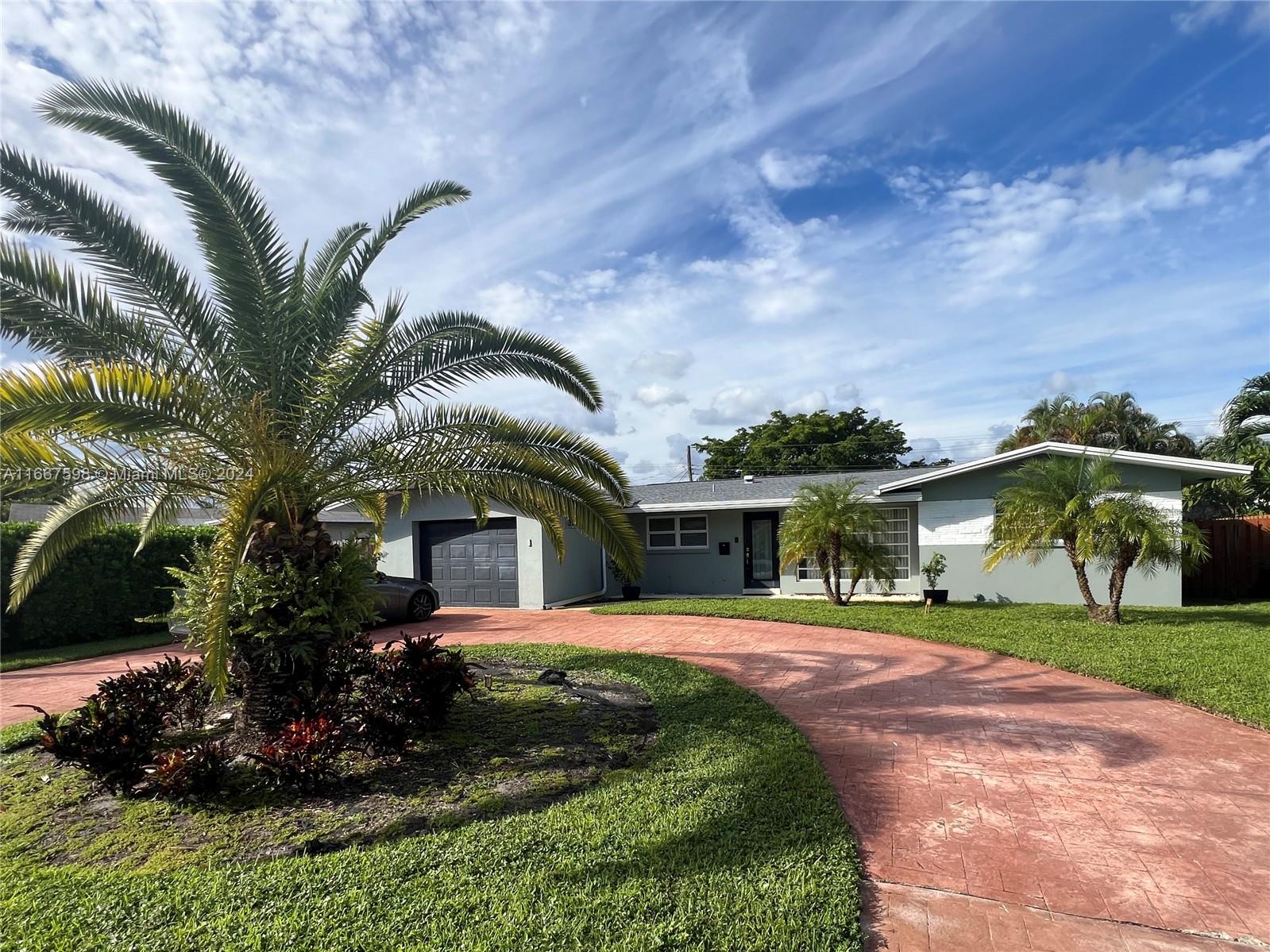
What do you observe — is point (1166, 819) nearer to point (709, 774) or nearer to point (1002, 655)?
point (709, 774)

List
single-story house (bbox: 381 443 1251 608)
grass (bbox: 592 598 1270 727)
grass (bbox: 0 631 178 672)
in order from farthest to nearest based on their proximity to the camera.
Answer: single-story house (bbox: 381 443 1251 608), grass (bbox: 0 631 178 672), grass (bbox: 592 598 1270 727)

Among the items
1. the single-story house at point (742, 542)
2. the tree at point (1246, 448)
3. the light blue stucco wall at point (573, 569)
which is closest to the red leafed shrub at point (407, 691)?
the light blue stucco wall at point (573, 569)

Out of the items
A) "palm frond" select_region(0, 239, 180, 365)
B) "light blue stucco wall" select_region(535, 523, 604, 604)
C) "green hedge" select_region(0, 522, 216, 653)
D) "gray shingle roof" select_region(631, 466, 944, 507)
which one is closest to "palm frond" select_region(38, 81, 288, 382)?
"palm frond" select_region(0, 239, 180, 365)

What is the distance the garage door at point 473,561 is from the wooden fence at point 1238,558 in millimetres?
15821

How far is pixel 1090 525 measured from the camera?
11031 millimetres

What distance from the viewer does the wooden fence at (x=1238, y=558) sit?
1580 centimetres

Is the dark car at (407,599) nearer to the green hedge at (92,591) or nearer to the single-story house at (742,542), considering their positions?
the single-story house at (742,542)

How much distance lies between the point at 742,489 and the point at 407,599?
9080mm

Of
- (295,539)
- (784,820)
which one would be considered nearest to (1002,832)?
(784,820)

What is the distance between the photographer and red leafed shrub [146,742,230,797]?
4.52 meters

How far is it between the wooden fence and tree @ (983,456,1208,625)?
5433 mm

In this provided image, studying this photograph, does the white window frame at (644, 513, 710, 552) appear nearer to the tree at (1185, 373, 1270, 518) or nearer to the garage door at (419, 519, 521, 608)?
the garage door at (419, 519, 521, 608)

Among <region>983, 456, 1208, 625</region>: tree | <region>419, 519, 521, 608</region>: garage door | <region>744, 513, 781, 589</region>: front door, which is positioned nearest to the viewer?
<region>983, 456, 1208, 625</region>: tree

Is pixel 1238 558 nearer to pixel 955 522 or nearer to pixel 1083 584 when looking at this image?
pixel 955 522
